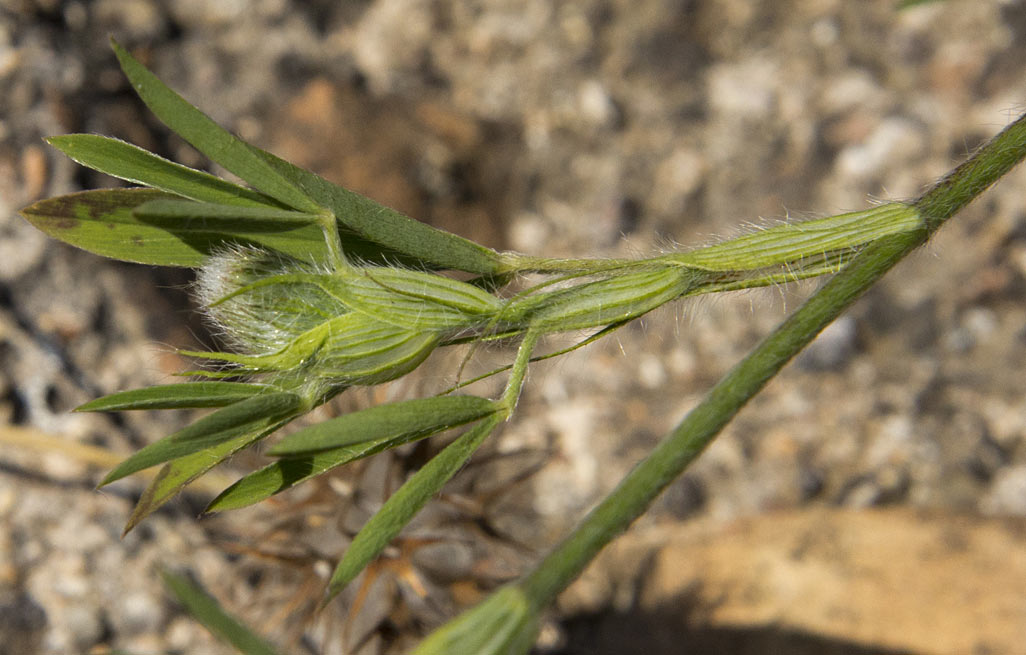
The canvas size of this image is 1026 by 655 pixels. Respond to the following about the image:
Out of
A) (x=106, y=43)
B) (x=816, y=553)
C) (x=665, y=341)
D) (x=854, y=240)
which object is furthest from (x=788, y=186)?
(x=106, y=43)

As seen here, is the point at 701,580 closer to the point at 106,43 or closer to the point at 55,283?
the point at 55,283

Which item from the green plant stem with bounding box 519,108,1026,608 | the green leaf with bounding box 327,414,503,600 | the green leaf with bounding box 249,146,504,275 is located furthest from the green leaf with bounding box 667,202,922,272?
the green leaf with bounding box 327,414,503,600

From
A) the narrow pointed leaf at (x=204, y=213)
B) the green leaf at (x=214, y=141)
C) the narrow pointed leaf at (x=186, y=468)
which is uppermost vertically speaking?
the green leaf at (x=214, y=141)

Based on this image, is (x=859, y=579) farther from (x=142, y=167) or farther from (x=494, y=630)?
(x=142, y=167)

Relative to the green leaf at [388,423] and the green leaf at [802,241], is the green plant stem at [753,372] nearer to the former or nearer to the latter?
the green leaf at [802,241]

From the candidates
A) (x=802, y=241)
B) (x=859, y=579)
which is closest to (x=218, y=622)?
(x=802, y=241)

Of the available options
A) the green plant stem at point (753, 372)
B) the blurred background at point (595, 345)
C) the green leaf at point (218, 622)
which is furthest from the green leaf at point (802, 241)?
the blurred background at point (595, 345)
